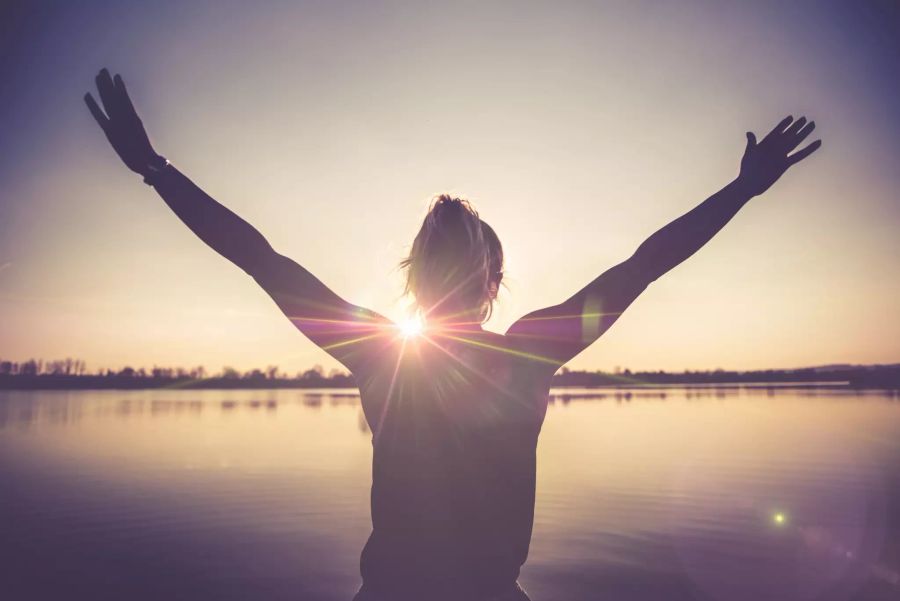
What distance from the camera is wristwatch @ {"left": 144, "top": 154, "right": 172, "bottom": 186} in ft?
5.13

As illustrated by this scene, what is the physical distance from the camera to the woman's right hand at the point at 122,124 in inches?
62.6

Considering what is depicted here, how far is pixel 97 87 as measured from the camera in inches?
62.7

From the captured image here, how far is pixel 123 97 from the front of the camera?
162 centimetres

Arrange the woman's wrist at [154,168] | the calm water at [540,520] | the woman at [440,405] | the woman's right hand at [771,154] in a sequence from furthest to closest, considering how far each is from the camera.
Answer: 1. the calm water at [540,520]
2. the woman's right hand at [771,154]
3. the woman's wrist at [154,168]
4. the woman at [440,405]

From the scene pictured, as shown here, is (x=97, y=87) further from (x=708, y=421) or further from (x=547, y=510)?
(x=708, y=421)

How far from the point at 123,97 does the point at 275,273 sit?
0.78 metres

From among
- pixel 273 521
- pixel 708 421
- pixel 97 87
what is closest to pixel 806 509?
pixel 273 521

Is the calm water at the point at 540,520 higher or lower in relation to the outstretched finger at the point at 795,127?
lower

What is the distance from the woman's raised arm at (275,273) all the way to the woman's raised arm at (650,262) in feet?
1.47

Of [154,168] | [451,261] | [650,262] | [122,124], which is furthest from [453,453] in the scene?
[122,124]

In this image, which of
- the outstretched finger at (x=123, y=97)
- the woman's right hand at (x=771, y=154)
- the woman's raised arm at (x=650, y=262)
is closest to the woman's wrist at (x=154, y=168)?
the outstretched finger at (x=123, y=97)

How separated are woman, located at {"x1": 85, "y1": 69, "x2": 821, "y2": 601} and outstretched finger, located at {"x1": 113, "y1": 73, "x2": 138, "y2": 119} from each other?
10.0 inches

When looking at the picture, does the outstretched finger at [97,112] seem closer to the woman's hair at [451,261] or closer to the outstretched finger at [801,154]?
the woman's hair at [451,261]

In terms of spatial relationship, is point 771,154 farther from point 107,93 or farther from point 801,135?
point 107,93
